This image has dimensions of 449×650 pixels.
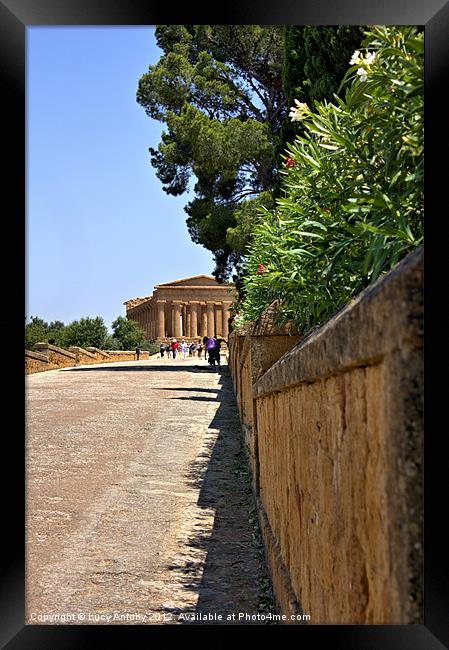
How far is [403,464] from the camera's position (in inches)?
56.2

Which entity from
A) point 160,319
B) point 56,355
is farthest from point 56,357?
point 160,319

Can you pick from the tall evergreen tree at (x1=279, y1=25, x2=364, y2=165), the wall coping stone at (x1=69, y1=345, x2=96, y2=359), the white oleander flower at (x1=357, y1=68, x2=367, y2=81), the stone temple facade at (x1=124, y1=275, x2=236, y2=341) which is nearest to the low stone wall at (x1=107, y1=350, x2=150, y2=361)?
the wall coping stone at (x1=69, y1=345, x2=96, y2=359)

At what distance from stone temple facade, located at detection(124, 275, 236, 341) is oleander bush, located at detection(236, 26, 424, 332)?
71024 millimetres

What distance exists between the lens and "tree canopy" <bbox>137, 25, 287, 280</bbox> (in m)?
17.7

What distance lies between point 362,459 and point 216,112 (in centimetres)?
1895

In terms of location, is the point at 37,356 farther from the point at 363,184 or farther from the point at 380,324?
the point at 380,324

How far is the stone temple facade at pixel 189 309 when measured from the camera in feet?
249

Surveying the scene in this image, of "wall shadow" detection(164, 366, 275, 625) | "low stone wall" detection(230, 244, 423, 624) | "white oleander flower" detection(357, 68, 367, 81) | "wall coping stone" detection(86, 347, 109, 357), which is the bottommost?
"wall shadow" detection(164, 366, 275, 625)

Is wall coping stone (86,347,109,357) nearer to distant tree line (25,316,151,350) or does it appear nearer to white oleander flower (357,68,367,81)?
distant tree line (25,316,151,350)

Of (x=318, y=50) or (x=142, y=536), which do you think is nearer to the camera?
(x=142, y=536)

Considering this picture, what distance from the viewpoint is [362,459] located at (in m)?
1.75
